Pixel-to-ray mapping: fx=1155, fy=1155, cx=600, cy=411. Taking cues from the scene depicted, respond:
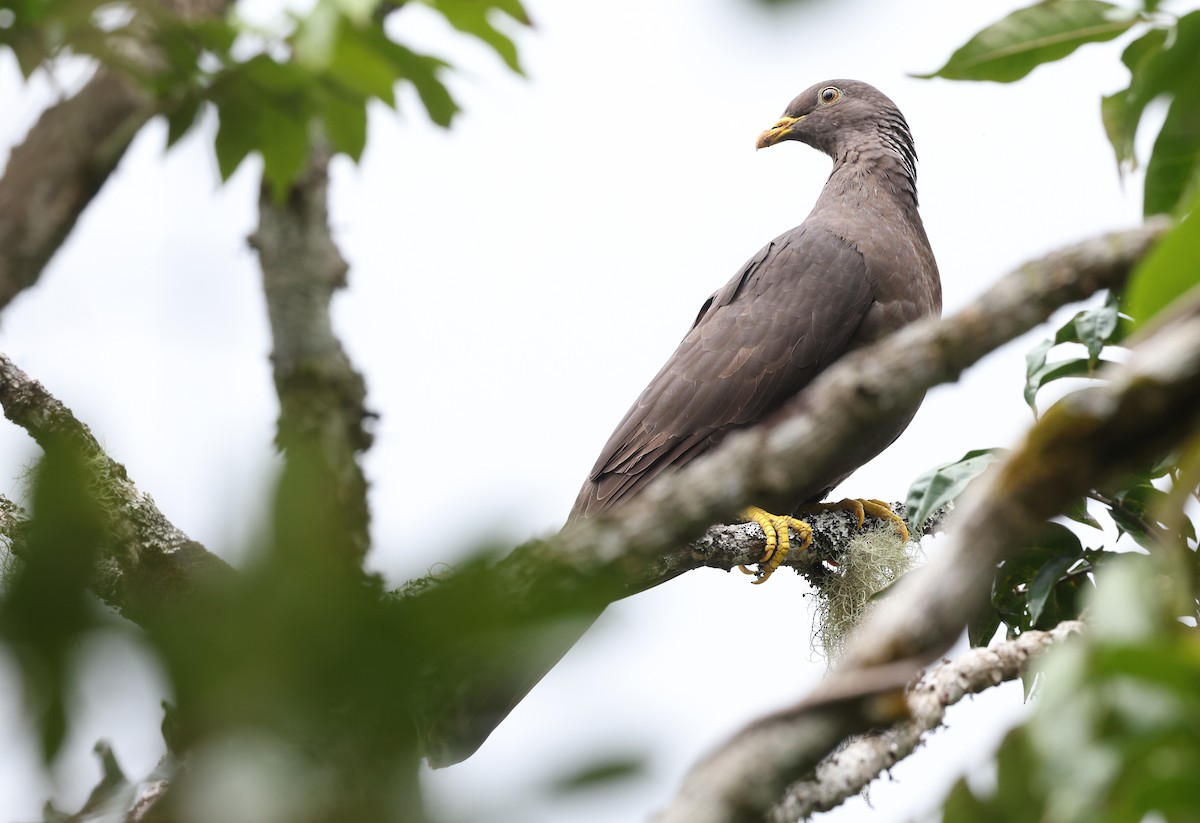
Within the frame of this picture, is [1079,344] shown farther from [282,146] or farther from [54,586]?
[54,586]

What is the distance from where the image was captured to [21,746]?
1.93 ft

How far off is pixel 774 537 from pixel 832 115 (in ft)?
7.63

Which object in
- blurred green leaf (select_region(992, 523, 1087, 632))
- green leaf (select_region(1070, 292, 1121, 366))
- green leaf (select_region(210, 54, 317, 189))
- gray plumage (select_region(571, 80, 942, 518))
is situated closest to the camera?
green leaf (select_region(210, 54, 317, 189))

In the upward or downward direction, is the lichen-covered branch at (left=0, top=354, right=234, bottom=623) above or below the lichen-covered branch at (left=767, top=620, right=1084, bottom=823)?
above

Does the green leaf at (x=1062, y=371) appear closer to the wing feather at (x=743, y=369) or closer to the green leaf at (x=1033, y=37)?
the green leaf at (x=1033, y=37)

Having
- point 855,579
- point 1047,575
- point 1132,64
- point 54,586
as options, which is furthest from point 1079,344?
point 54,586

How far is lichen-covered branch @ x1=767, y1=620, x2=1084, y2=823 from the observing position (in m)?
1.48

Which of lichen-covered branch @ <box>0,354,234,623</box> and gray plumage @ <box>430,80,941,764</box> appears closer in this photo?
lichen-covered branch @ <box>0,354,234,623</box>

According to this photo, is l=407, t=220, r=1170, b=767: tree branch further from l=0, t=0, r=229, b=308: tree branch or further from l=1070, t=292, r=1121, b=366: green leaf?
l=1070, t=292, r=1121, b=366: green leaf

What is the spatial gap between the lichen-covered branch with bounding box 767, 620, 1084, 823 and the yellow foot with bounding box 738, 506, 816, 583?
5.06 ft

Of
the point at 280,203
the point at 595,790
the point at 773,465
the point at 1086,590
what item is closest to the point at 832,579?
the point at 1086,590

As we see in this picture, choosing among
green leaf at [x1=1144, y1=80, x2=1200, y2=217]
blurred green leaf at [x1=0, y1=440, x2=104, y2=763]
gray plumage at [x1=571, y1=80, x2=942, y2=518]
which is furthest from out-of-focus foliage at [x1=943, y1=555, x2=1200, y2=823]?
gray plumage at [x1=571, y1=80, x2=942, y2=518]

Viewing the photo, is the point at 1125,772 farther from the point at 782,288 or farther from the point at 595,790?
the point at 782,288

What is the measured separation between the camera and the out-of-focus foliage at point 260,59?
1.03 metres
